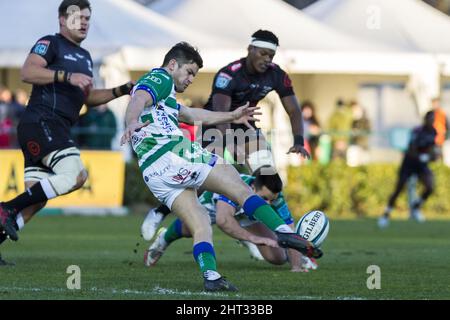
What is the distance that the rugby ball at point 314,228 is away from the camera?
9586 millimetres

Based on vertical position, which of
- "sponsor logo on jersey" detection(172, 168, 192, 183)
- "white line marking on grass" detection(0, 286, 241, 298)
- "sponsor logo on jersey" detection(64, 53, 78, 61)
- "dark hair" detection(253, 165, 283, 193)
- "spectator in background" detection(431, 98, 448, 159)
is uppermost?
"sponsor logo on jersey" detection(64, 53, 78, 61)

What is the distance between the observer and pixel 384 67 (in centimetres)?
2638

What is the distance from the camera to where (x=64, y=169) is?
10.7 m

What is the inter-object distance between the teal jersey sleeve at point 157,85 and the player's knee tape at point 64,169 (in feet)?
7.19

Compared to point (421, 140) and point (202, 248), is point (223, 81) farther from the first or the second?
point (421, 140)

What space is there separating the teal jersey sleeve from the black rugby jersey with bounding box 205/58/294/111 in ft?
10.3

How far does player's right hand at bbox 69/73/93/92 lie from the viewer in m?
10.0

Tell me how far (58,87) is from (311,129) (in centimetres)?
1497

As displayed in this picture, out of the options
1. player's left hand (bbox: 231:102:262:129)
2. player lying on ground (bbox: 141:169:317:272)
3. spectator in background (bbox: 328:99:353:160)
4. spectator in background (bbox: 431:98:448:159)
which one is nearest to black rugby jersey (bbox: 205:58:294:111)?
player lying on ground (bbox: 141:169:317:272)

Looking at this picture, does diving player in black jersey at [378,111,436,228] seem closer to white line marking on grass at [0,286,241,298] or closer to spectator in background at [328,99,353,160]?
spectator in background at [328,99,353,160]

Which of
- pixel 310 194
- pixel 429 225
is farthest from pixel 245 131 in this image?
pixel 310 194

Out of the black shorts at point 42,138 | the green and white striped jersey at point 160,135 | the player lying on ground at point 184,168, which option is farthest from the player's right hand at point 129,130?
the black shorts at point 42,138
